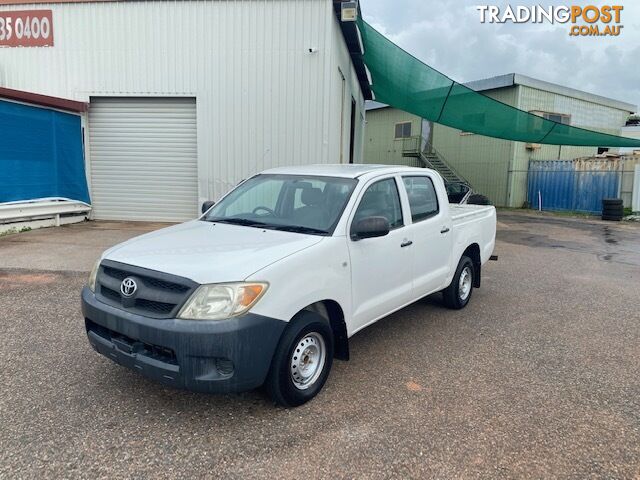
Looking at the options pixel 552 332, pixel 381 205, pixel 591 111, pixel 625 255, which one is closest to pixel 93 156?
pixel 381 205

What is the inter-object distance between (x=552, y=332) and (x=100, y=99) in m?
12.1

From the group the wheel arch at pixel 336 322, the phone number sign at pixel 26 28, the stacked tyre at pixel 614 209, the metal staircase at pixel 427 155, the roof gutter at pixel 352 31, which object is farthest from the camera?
the metal staircase at pixel 427 155

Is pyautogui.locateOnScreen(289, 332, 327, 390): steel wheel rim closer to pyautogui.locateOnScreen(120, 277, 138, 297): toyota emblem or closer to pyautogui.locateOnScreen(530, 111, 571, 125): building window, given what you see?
pyautogui.locateOnScreen(120, 277, 138, 297): toyota emblem

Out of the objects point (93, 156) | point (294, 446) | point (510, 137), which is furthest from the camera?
point (510, 137)

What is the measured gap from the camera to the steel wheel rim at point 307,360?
11.0 feet

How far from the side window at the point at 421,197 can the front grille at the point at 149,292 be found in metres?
2.54

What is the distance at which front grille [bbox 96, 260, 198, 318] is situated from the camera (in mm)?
2994

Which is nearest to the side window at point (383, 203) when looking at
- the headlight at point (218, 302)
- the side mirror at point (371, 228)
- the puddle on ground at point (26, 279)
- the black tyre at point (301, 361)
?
the side mirror at point (371, 228)

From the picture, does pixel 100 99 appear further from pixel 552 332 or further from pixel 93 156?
pixel 552 332

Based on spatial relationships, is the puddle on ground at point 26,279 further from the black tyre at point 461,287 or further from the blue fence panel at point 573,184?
the blue fence panel at point 573,184

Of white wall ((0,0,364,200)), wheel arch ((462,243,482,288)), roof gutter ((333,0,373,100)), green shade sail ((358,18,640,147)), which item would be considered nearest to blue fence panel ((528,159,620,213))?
green shade sail ((358,18,640,147))

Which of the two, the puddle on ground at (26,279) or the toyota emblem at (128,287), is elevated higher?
the toyota emblem at (128,287)

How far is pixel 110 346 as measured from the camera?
327cm

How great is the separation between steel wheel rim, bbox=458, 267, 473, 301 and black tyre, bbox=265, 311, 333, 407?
2.82 m
